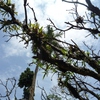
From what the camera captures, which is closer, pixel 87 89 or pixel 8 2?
pixel 87 89

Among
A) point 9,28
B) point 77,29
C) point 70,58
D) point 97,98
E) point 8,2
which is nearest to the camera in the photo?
point 77,29

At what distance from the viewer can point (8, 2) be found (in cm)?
714

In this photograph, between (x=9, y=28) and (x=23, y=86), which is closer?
(x=9, y=28)

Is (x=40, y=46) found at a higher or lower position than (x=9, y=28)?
lower

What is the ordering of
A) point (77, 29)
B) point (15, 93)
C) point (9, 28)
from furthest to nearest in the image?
point (9, 28) → point (15, 93) → point (77, 29)

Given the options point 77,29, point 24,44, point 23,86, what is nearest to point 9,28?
point 24,44

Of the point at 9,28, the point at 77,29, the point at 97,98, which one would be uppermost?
the point at 9,28

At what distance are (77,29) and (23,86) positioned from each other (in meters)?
25.0

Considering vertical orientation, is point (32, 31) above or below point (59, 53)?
above

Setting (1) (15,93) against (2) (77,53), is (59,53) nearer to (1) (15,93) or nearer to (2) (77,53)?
(2) (77,53)

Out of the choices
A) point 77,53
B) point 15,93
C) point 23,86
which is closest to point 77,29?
point 77,53

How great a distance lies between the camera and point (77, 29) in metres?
4.76

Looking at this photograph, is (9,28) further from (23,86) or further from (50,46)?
(23,86)

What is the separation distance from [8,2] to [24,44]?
2291 millimetres
